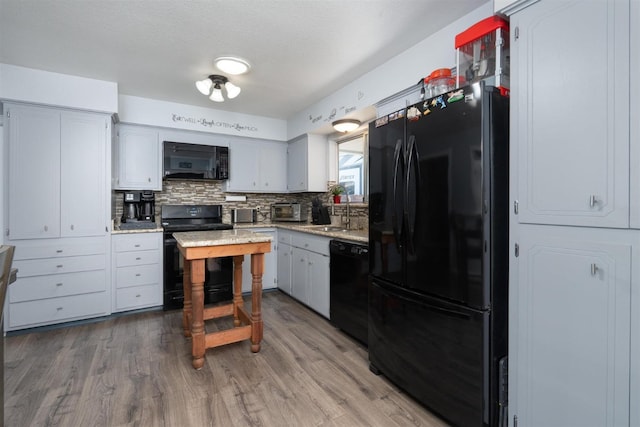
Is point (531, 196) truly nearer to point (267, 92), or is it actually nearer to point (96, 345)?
point (267, 92)

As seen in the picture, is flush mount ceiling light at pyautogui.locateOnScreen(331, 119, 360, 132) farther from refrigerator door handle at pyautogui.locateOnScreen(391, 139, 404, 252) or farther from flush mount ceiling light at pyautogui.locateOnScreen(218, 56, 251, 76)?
refrigerator door handle at pyautogui.locateOnScreen(391, 139, 404, 252)

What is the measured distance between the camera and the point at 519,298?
1.40m

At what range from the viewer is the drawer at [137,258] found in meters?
3.22

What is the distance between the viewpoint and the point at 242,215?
13.9 ft

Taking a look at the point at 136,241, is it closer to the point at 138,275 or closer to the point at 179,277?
the point at 138,275

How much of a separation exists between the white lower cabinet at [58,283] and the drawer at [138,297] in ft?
0.37

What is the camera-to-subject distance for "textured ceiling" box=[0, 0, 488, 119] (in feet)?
6.43

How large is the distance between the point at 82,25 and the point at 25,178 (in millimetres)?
1570

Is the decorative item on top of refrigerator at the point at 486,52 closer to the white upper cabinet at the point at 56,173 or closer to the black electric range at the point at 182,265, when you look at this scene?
the black electric range at the point at 182,265

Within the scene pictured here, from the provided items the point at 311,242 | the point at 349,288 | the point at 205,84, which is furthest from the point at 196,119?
the point at 349,288

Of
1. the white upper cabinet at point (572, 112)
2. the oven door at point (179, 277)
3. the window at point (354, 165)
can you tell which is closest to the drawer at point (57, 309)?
the oven door at point (179, 277)

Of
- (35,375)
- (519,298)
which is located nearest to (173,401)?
(35,375)

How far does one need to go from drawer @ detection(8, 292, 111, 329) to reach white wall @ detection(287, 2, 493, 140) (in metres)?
3.04

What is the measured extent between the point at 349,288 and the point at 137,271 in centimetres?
233
